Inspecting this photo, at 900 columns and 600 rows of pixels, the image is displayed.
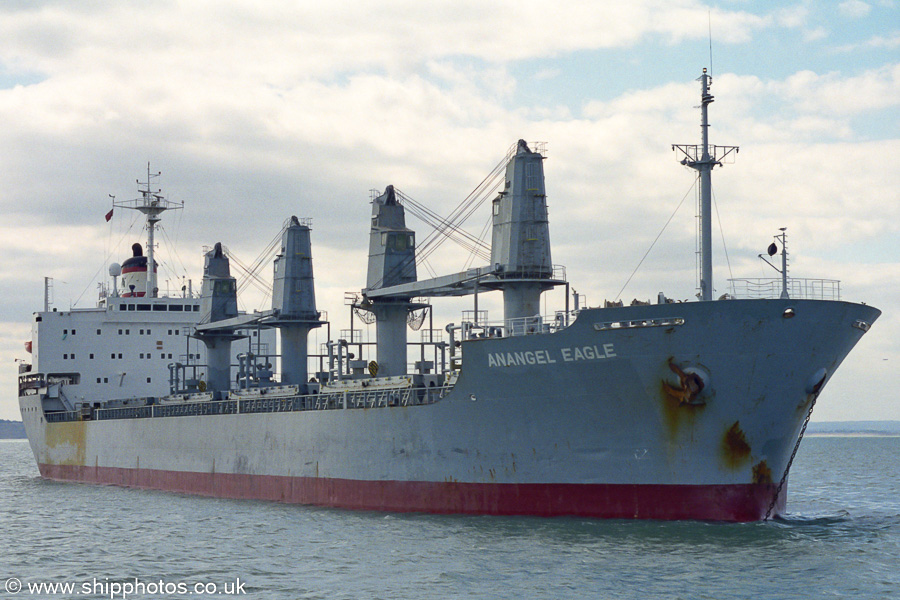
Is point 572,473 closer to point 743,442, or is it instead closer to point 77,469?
point 743,442

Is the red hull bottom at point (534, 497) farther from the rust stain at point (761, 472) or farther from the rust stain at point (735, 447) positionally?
the rust stain at point (735, 447)

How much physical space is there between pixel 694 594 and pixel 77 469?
35095mm

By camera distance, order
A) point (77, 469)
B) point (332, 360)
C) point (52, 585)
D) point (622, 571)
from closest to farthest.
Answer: point (622, 571)
point (52, 585)
point (332, 360)
point (77, 469)

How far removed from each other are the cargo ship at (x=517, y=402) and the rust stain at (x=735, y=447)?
0.10ft

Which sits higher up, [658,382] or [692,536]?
[658,382]

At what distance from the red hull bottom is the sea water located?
0.32m

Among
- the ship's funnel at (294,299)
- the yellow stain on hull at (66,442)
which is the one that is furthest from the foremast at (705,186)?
the yellow stain on hull at (66,442)

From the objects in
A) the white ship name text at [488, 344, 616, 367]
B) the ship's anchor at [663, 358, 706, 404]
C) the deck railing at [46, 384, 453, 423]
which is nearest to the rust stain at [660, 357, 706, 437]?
the ship's anchor at [663, 358, 706, 404]

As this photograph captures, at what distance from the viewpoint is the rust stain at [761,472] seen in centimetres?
2086

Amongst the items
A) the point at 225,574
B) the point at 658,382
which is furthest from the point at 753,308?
the point at 225,574

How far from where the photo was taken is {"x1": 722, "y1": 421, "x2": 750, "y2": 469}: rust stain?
67.6 ft

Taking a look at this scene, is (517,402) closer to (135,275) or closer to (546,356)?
(546,356)

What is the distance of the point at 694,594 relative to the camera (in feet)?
51.1

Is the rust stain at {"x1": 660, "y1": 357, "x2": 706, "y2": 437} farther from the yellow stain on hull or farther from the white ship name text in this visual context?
the yellow stain on hull
